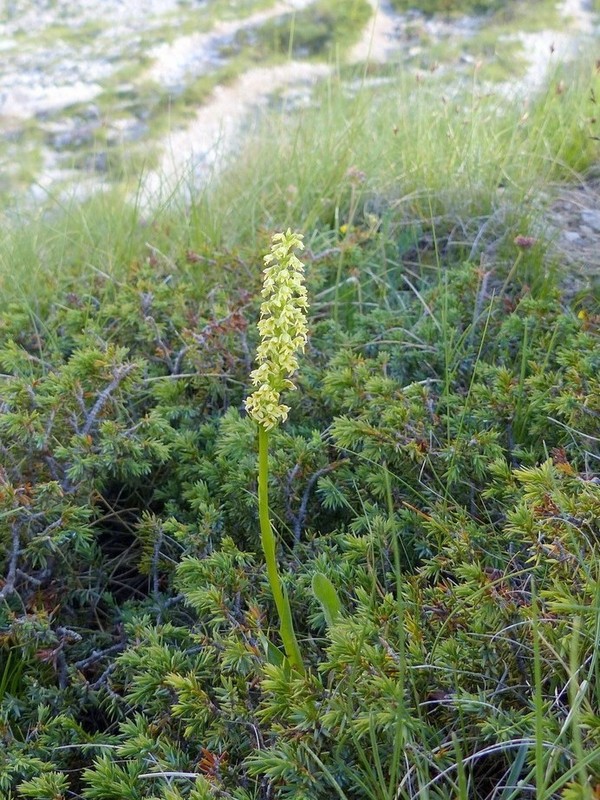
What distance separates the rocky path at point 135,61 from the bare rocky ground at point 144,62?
24 millimetres

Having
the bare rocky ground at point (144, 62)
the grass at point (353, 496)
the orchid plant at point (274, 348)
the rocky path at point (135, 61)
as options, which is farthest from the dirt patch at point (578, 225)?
the rocky path at point (135, 61)

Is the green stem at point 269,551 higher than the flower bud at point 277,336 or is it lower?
lower

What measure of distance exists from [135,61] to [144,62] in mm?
196

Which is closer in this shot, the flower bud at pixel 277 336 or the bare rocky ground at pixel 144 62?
the flower bud at pixel 277 336

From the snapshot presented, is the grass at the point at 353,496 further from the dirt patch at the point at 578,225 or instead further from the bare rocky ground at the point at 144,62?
the bare rocky ground at the point at 144,62

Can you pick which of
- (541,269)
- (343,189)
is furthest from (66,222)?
(541,269)

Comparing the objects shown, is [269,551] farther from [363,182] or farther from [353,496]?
[363,182]

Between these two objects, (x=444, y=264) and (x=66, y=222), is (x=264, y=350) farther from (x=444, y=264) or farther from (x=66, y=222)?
(x=66, y=222)

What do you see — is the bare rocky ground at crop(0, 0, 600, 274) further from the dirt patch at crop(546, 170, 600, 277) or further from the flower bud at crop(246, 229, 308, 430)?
the flower bud at crop(246, 229, 308, 430)

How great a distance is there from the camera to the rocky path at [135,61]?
1089cm

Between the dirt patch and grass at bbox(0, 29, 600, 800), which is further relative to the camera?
the dirt patch

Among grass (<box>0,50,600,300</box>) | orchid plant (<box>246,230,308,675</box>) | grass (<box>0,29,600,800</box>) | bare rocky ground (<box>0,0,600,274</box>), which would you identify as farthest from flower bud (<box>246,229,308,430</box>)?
bare rocky ground (<box>0,0,600,274</box>)

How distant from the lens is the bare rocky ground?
417 inches

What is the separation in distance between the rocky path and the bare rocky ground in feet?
0.08
